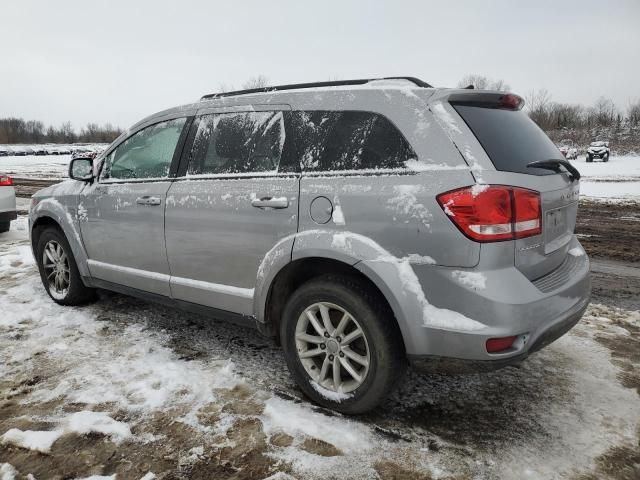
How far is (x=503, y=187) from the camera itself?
228 cm

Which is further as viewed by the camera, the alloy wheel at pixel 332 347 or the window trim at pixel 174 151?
the window trim at pixel 174 151

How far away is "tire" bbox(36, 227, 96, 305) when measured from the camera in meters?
4.49

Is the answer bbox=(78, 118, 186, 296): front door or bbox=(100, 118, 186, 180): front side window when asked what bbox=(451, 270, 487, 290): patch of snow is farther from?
bbox=(100, 118, 186, 180): front side window

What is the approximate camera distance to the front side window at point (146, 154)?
364cm

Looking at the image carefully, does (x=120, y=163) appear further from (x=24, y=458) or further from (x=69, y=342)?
(x=24, y=458)

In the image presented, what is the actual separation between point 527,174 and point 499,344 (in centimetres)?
87

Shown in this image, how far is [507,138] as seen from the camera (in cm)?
258

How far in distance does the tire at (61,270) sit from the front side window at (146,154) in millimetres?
917

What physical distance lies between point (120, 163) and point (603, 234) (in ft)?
24.9

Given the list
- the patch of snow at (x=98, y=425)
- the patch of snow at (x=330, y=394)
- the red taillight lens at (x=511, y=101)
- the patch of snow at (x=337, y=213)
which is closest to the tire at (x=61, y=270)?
the patch of snow at (x=98, y=425)

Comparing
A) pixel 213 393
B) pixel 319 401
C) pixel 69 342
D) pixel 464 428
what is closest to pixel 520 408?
pixel 464 428

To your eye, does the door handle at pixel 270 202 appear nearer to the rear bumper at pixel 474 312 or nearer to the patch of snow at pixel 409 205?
the patch of snow at pixel 409 205

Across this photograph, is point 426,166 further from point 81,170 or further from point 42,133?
point 42,133

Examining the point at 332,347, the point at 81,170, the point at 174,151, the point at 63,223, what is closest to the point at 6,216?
the point at 63,223
